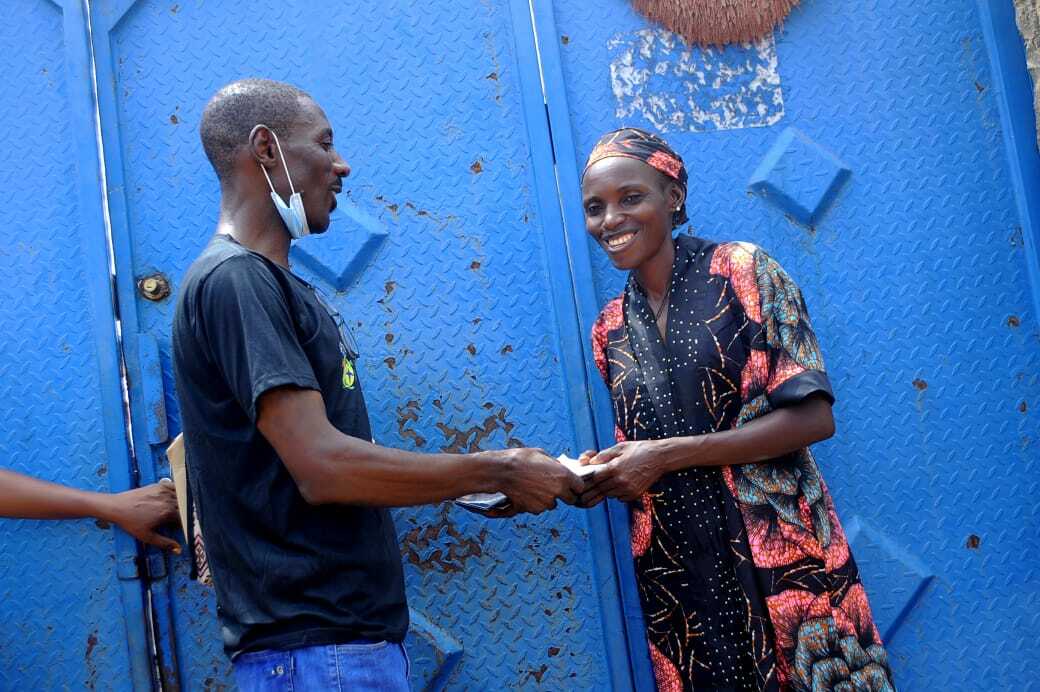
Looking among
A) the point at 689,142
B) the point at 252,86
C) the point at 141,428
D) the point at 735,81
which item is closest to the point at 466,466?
the point at 252,86

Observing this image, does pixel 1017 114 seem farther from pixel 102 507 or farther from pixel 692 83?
pixel 102 507

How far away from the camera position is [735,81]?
3158 mm

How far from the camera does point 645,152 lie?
2.67 metres

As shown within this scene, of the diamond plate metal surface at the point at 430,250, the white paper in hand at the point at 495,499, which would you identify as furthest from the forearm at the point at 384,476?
the diamond plate metal surface at the point at 430,250

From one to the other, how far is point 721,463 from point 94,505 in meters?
1.60

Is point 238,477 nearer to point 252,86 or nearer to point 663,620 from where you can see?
point 252,86

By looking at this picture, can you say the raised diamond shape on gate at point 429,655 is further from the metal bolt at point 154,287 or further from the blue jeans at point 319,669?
the metal bolt at point 154,287

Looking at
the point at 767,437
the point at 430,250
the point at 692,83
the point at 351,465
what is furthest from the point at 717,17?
the point at 351,465

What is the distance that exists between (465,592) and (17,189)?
5.53ft

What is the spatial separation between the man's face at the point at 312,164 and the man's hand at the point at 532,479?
0.65 metres

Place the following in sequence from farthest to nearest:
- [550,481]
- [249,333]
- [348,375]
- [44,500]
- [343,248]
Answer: [343,248], [44,500], [550,481], [348,375], [249,333]

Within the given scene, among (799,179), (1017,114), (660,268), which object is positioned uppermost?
(1017,114)

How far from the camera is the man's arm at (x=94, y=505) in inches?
106

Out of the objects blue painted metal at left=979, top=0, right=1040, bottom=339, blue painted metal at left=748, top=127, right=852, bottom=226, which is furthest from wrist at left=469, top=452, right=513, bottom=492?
blue painted metal at left=979, top=0, right=1040, bottom=339
